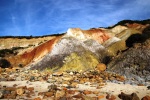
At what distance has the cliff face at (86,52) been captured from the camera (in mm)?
29688

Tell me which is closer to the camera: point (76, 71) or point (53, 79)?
point (53, 79)

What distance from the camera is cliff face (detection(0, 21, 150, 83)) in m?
29.7

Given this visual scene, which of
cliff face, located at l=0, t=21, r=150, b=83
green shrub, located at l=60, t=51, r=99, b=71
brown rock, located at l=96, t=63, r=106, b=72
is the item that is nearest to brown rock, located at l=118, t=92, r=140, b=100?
cliff face, located at l=0, t=21, r=150, b=83

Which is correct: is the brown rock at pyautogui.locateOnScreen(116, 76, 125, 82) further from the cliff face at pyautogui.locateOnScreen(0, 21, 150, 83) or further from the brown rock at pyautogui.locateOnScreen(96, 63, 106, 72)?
the brown rock at pyautogui.locateOnScreen(96, 63, 106, 72)

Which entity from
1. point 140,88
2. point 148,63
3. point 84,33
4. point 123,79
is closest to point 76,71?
point 123,79

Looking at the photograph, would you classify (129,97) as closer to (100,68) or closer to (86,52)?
(100,68)

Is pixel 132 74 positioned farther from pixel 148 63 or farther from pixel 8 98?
pixel 8 98

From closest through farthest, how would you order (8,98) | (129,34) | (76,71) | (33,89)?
(8,98), (33,89), (76,71), (129,34)

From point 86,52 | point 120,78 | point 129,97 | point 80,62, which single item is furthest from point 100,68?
point 129,97

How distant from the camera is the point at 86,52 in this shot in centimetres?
3444

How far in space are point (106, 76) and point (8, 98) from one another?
1248cm

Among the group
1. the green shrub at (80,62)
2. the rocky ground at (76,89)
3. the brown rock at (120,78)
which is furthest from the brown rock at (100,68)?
the brown rock at (120,78)

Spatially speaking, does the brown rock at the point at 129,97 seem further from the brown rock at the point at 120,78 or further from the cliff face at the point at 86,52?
the cliff face at the point at 86,52

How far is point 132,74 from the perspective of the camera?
2555 cm
